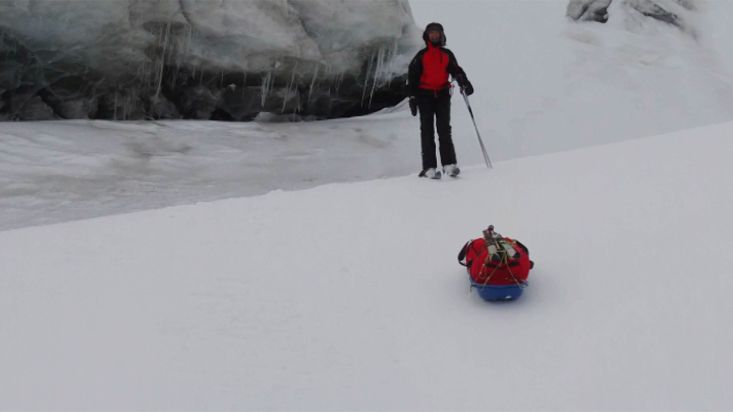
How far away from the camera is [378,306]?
446 centimetres

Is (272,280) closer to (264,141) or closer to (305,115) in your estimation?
(264,141)

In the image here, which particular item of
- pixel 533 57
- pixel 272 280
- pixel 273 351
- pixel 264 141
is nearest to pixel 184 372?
pixel 273 351

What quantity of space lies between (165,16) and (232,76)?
1312mm

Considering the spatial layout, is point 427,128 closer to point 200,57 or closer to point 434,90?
point 434,90

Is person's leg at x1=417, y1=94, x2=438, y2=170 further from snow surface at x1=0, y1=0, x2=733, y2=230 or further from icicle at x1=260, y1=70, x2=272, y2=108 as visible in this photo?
icicle at x1=260, y1=70, x2=272, y2=108

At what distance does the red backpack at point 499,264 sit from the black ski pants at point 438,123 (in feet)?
9.96

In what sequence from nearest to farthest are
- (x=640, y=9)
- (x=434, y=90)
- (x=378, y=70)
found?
(x=434, y=90)
(x=378, y=70)
(x=640, y=9)

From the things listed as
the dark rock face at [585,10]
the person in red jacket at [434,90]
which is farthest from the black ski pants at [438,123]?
the dark rock face at [585,10]

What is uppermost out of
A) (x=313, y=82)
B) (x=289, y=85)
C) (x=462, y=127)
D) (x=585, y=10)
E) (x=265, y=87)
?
(x=585, y=10)

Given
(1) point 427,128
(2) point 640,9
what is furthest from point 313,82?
(2) point 640,9

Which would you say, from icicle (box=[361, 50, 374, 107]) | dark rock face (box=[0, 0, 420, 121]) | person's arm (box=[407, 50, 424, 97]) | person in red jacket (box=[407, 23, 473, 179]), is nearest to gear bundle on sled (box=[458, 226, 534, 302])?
A: person in red jacket (box=[407, 23, 473, 179])

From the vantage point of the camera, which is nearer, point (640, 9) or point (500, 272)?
point (500, 272)

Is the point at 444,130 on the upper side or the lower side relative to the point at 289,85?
lower

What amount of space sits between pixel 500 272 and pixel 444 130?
11.1ft
